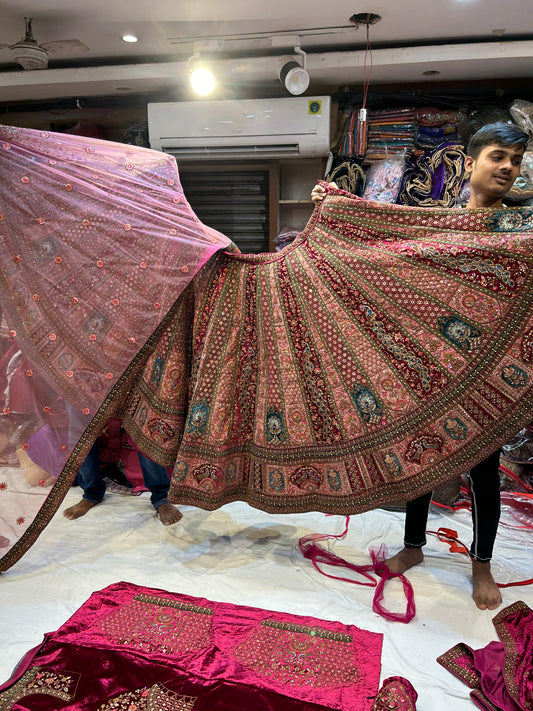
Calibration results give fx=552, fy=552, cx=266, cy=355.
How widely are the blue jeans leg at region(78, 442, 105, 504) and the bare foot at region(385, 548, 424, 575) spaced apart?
52.8 inches

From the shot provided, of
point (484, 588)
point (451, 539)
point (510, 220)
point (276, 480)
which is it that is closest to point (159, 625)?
point (276, 480)

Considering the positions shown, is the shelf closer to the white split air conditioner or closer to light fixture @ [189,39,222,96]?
the white split air conditioner

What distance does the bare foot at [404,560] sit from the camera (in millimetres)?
2041

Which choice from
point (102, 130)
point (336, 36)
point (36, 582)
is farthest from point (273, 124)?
point (36, 582)

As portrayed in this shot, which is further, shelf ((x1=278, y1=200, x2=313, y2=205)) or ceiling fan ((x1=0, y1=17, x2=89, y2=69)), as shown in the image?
shelf ((x1=278, y1=200, x2=313, y2=205))

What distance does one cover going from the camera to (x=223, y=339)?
1933 millimetres

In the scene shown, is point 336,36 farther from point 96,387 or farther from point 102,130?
point 96,387

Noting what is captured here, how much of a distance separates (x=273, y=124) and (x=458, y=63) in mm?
1141

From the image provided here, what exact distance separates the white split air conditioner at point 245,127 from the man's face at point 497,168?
1.94 metres

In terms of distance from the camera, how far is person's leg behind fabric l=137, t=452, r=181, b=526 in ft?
7.89

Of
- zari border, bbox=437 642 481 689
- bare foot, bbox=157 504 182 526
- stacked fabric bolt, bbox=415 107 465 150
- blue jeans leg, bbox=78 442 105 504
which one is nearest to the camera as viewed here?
zari border, bbox=437 642 481 689

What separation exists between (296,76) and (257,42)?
316 millimetres

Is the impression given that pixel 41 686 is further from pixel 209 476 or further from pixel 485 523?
pixel 485 523

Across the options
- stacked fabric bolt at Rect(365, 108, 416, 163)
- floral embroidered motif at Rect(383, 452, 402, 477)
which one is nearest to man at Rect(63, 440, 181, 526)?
floral embroidered motif at Rect(383, 452, 402, 477)
